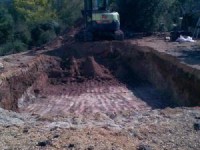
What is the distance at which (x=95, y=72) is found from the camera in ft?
53.2

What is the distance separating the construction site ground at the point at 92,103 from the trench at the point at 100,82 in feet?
0.11

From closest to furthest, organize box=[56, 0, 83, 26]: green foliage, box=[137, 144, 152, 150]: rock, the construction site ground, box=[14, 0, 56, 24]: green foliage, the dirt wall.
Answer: box=[137, 144, 152, 150]: rock < the construction site ground < the dirt wall < box=[56, 0, 83, 26]: green foliage < box=[14, 0, 56, 24]: green foliage

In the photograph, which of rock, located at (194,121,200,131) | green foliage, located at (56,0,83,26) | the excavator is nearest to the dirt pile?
the excavator

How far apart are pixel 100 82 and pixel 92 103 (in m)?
2.72

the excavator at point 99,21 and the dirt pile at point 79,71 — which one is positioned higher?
the excavator at point 99,21

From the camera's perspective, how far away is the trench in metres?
12.3

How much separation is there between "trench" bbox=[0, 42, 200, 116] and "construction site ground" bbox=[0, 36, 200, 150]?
3cm

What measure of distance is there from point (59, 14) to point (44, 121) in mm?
28970

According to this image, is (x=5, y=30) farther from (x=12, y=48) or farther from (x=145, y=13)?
(x=145, y=13)

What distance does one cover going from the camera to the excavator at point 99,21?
18.1 metres

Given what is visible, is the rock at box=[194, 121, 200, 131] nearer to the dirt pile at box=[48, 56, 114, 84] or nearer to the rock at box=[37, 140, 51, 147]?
the rock at box=[37, 140, 51, 147]

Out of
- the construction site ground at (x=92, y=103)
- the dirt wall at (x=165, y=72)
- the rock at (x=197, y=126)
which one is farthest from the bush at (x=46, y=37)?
the rock at (x=197, y=126)

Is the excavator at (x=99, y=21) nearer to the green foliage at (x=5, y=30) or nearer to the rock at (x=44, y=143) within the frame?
the rock at (x=44, y=143)

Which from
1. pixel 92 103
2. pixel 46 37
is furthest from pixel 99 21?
pixel 46 37
